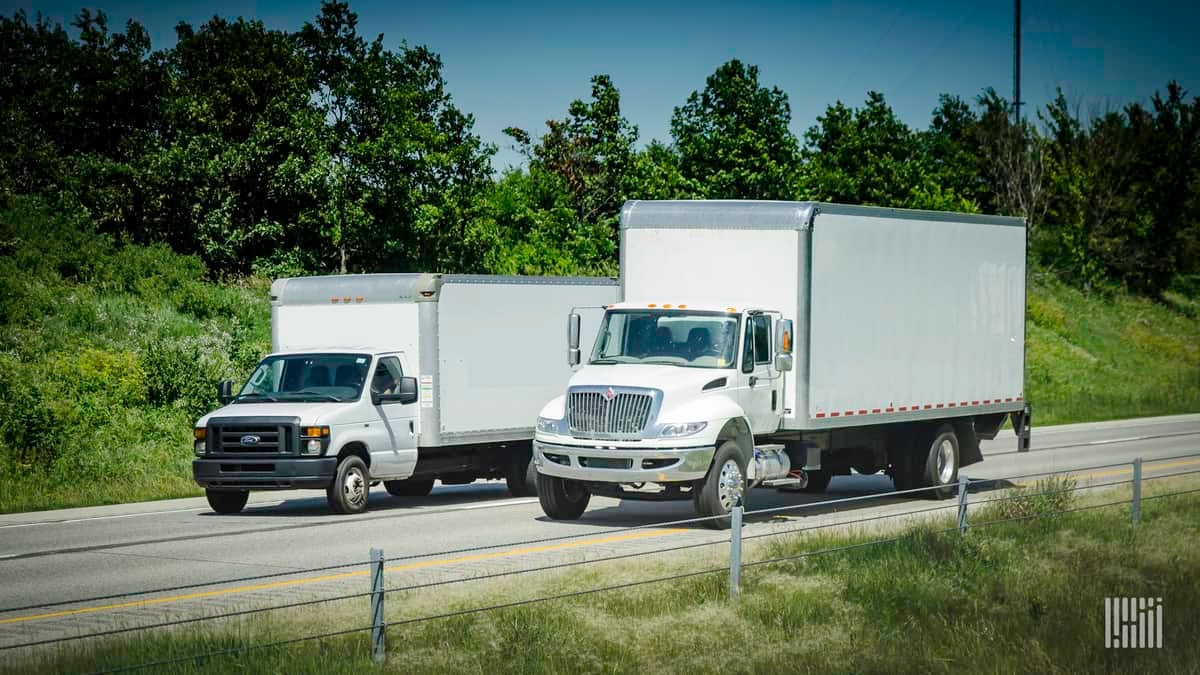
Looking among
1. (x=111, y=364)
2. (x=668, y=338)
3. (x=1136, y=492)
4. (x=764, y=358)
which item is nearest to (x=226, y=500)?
(x=668, y=338)

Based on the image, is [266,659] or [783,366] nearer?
[266,659]

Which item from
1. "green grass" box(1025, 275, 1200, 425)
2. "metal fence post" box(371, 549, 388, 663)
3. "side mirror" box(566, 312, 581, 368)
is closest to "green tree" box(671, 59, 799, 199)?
"green grass" box(1025, 275, 1200, 425)

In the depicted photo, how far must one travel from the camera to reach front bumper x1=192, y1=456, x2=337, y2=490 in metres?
19.1

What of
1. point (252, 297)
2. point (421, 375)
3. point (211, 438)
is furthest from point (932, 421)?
point (252, 297)

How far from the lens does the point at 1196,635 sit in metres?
10.9

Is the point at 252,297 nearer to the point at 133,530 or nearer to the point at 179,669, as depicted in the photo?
the point at 133,530

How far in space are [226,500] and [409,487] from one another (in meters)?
3.40

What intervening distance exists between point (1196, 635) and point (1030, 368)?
45.8 m

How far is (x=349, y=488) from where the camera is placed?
64.8 feet

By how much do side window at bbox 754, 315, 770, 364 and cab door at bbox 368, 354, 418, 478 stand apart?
4.90 m

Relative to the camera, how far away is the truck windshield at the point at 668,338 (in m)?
18.3

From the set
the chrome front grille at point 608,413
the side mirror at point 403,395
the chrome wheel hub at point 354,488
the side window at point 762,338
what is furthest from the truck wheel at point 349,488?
the side window at point 762,338

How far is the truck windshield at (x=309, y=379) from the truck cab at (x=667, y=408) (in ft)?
10.4

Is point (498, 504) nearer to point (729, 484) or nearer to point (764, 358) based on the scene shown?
point (729, 484)
